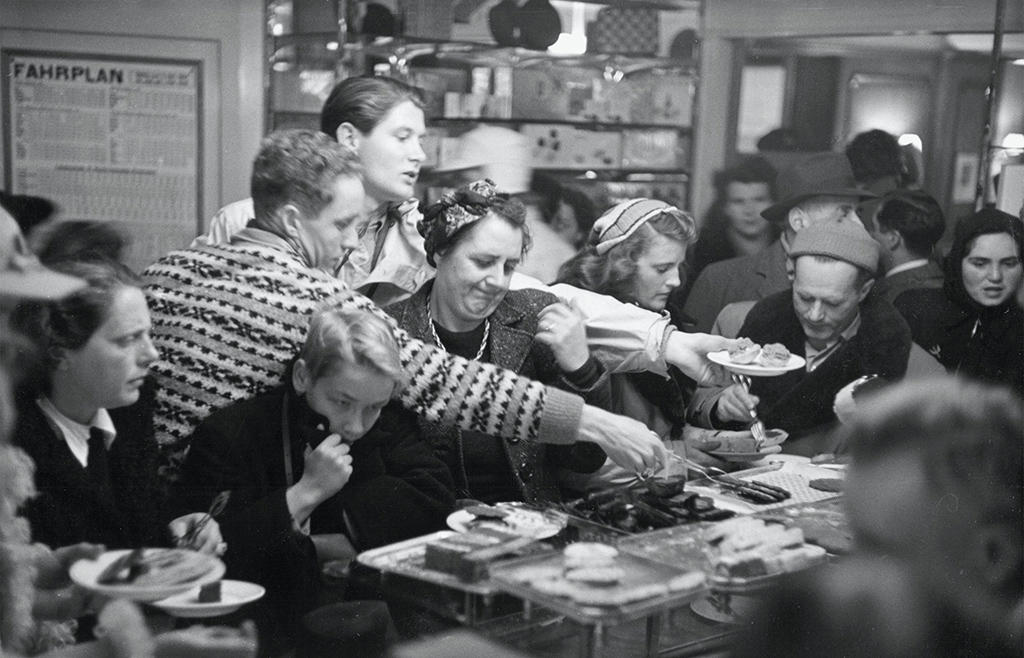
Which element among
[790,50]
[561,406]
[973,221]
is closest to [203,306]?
[561,406]

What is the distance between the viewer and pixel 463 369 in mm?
2340

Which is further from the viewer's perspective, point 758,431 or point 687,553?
point 758,431

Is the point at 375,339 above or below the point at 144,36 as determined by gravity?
below

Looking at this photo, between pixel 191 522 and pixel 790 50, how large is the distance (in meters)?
1.65

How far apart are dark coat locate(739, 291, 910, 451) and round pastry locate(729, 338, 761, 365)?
0.05 feet

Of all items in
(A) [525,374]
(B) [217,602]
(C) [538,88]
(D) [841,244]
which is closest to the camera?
(B) [217,602]

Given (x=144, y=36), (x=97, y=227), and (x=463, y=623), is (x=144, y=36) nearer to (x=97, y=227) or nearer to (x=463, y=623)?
(x=97, y=227)

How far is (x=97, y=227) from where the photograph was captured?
2.03 meters

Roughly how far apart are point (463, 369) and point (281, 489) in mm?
422

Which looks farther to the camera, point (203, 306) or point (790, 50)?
point (790, 50)

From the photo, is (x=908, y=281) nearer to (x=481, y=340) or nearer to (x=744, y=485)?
(x=744, y=485)

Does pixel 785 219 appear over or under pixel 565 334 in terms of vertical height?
over

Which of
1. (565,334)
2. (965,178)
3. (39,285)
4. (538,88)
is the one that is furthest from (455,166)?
(965,178)

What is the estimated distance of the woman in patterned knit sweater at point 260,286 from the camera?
2.09 meters
